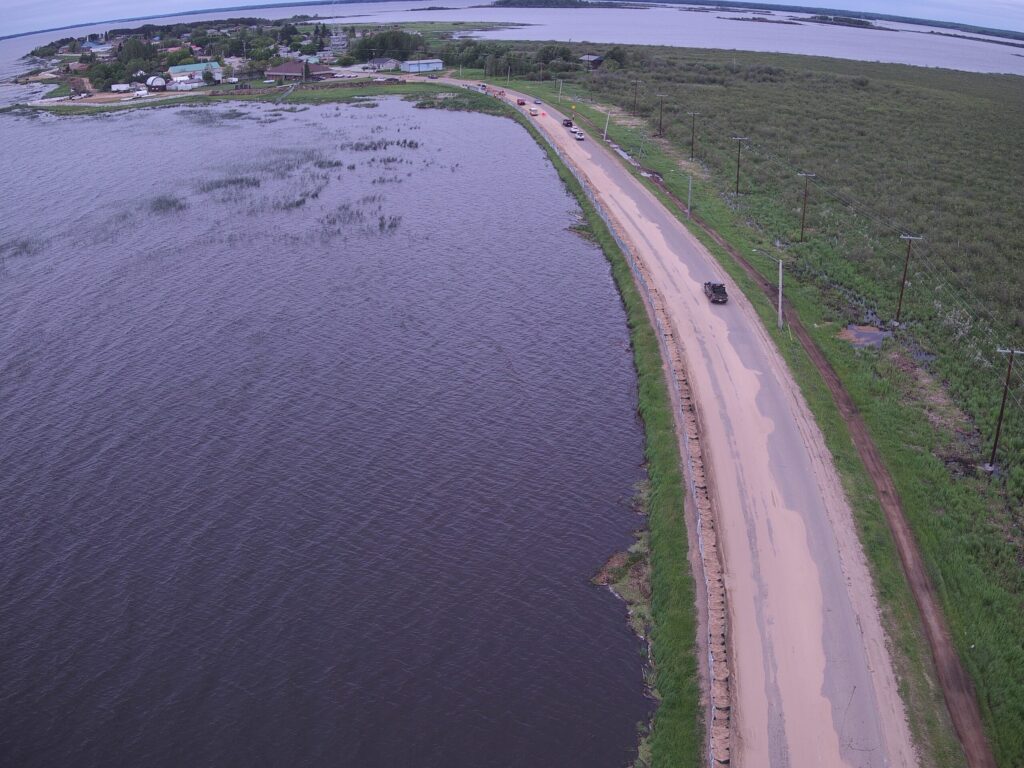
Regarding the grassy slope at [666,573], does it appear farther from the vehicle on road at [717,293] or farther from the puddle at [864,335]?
the puddle at [864,335]

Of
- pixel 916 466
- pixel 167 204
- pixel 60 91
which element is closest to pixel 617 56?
pixel 60 91

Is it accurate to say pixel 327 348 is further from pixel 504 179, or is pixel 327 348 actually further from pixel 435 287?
pixel 504 179

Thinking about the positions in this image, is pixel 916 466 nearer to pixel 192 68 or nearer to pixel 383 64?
pixel 383 64

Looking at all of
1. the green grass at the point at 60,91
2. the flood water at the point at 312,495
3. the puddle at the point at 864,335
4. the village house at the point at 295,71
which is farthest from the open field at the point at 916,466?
the green grass at the point at 60,91

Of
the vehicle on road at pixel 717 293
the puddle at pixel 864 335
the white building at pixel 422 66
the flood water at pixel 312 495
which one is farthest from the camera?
the white building at pixel 422 66

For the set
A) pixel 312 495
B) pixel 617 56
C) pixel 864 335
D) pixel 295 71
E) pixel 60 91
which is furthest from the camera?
pixel 617 56

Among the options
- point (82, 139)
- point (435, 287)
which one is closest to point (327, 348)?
point (435, 287)
